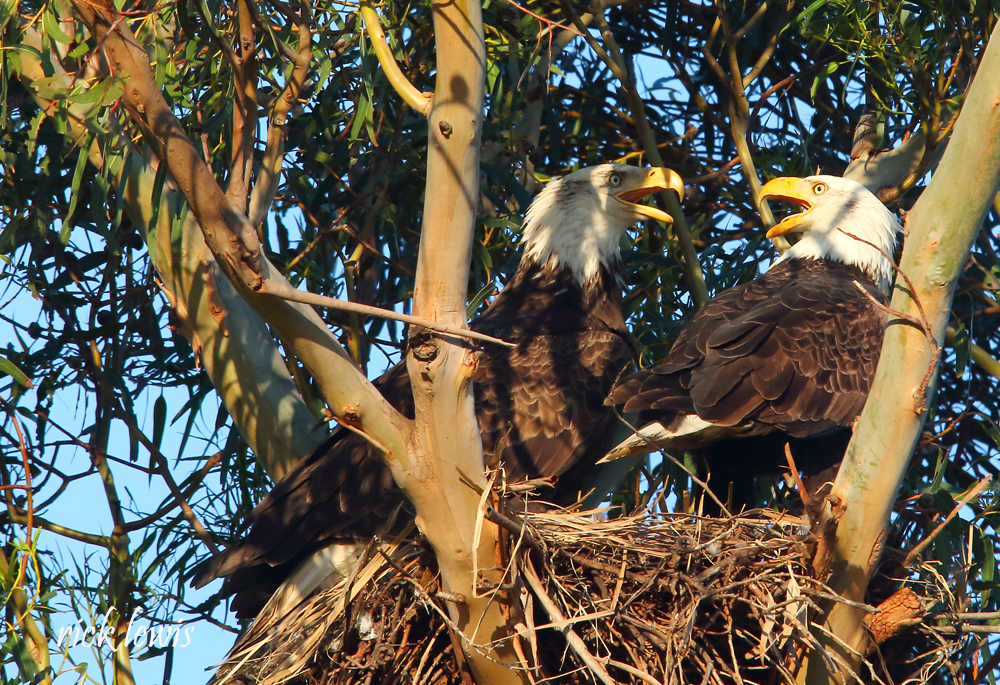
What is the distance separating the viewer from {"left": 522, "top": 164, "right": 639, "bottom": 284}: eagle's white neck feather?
5066mm

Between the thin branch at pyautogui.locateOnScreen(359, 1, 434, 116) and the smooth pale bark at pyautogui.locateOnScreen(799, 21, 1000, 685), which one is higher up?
the thin branch at pyautogui.locateOnScreen(359, 1, 434, 116)

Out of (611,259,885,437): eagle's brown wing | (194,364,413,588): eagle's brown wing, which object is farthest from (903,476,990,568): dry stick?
(194,364,413,588): eagle's brown wing

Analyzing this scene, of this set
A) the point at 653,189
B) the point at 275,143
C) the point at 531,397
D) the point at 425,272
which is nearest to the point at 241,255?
the point at 425,272

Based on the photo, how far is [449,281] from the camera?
2.80 metres

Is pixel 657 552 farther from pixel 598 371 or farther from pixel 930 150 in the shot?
pixel 930 150

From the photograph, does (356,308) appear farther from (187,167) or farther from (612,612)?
(612,612)

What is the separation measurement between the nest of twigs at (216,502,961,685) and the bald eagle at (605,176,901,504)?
33 centimetres

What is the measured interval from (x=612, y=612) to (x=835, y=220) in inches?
96.0

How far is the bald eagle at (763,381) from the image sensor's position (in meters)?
3.78

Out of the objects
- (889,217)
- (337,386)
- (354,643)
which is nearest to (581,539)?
(354,643)

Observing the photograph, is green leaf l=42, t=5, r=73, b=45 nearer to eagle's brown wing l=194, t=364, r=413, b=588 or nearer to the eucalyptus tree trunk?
the eucalyptus tree trunk

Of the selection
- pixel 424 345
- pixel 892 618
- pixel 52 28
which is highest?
pixel 52 28

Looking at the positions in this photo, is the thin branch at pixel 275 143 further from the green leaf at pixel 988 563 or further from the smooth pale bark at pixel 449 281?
the green leaf at pixel 988 563

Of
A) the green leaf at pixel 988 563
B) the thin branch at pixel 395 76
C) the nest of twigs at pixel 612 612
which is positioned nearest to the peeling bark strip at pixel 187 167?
the thin branch at pixel 395 76
